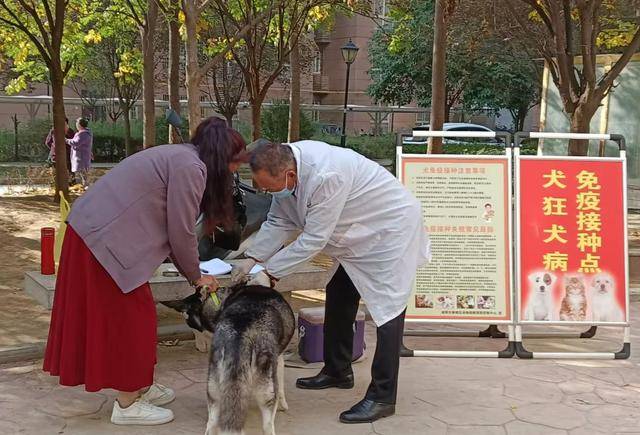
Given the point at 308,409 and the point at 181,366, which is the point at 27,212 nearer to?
the point at 181,366

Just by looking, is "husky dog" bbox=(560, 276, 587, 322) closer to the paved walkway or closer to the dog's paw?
the paved walkway

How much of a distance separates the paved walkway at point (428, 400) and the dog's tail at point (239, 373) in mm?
609

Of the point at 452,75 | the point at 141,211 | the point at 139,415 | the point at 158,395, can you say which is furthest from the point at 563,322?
the point at 452,75

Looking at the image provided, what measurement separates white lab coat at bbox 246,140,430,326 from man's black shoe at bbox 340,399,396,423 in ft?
1.54

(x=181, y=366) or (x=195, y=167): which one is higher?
(x=195, y=167)

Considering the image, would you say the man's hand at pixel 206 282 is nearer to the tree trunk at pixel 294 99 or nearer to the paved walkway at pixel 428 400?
the paved walkway at pixel 428 400

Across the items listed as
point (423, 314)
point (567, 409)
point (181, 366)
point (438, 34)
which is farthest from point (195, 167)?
point (438, 34)

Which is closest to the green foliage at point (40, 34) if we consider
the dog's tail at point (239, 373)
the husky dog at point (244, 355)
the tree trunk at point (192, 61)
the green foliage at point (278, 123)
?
the tree trunk at point (192, 61)

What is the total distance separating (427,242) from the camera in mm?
4398

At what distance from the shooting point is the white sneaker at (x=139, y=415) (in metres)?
3.97

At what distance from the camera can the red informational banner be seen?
5.27 meters

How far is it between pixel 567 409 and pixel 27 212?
31.8ft

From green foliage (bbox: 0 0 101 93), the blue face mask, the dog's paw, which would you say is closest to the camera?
the blue face mask

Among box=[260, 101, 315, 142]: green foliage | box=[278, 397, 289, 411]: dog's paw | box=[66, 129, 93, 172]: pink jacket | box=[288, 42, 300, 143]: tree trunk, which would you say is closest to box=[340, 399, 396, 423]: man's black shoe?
box=[278, 397, 289, 411]: dog's paw
